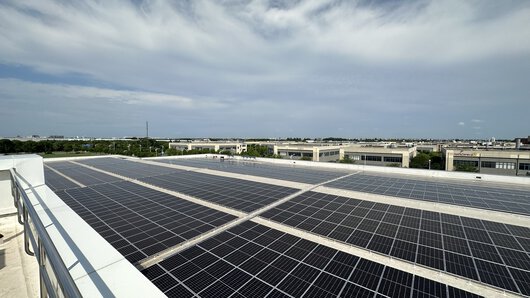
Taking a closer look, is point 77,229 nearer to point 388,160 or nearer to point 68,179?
point 68,179

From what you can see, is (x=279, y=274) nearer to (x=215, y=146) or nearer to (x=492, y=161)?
(x=492, y=161)

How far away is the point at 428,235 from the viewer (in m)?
9.34

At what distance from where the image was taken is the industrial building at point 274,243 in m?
6.15

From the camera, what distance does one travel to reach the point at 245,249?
8.30 m

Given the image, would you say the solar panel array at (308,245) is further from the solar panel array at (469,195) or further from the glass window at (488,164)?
the glass window at (488,164)

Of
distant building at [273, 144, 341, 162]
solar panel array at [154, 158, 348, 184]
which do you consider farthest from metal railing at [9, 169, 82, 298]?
distant building at [273, 144, 341, 162]

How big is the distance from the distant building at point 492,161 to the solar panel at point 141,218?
54.1 m

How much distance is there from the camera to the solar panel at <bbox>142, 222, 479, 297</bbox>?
19.9 feet

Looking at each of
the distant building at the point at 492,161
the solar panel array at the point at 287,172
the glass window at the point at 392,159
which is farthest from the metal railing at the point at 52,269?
the glass window at the point at 392,159

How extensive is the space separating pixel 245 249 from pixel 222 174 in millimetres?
16876

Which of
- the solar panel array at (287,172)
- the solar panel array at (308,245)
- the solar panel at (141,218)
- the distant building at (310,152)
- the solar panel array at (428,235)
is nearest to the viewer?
the solar panel array at (308,245)

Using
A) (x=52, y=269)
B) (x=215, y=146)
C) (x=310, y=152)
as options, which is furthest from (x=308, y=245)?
(x=215, y=146)

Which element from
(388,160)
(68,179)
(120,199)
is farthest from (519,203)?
(388,160)

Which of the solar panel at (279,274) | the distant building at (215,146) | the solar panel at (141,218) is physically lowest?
the solar panel at (279,274)
